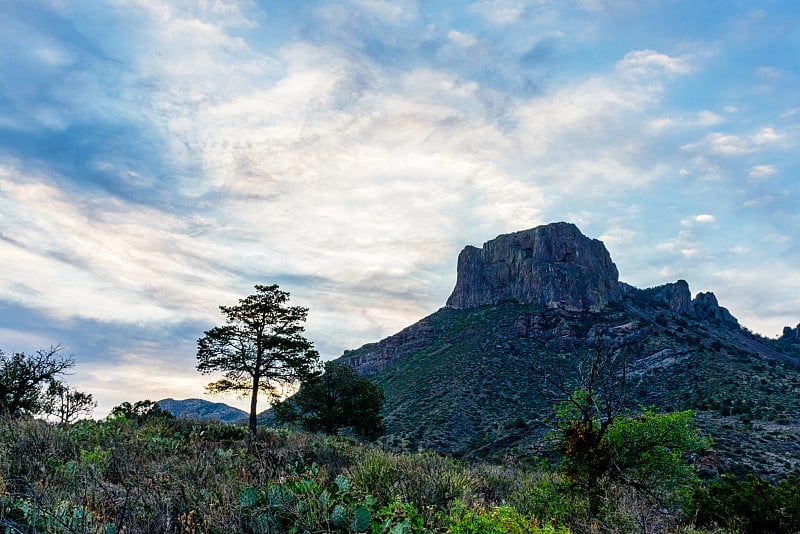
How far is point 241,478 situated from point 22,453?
573 cm

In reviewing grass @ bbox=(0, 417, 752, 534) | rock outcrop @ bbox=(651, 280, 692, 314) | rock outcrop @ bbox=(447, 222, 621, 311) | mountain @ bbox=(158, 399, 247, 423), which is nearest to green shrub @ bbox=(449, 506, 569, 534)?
grass @ bbox=(0, 417, 752, 534)

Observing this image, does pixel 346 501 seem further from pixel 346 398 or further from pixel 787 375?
pixel 787 375

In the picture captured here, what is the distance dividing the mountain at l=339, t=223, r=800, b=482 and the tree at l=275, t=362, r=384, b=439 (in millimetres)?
4777

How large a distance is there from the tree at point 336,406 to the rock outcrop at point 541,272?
7411cm

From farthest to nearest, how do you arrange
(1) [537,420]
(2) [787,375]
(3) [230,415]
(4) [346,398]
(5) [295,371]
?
(3) [230,415]
(2) [787,375]
(1) [537,420]
(4) [346,398]
(5) [295,371]

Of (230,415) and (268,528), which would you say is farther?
(230,415)

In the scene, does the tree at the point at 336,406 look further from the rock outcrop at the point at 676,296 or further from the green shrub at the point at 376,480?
the rock outcrop at the point at 676,296

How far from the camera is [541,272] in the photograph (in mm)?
118500

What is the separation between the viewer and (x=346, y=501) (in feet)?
21.4

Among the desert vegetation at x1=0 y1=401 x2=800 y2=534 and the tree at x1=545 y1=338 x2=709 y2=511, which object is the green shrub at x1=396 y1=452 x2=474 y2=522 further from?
the tree at x1=545 y1=338 x2=709 y2=511

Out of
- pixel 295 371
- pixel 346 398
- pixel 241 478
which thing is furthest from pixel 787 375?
pixel 241 478

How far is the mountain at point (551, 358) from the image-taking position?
140 feet

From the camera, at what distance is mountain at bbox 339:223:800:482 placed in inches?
1684

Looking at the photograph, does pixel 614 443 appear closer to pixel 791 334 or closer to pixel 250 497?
pixel 250 497
